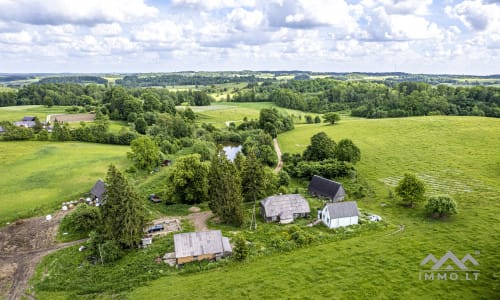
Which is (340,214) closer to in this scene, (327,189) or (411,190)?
(327,189)

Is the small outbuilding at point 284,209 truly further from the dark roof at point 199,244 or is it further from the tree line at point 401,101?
the tree line at point 401,101

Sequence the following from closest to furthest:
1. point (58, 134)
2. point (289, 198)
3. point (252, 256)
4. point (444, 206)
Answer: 1. point (252, 256)
2. point (444, 206)
3. point (289, 198)
4. point (58, 134)

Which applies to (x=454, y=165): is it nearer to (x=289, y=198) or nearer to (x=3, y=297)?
(x=289, y=198)

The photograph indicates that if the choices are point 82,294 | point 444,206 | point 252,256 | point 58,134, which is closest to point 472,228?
point 444,206

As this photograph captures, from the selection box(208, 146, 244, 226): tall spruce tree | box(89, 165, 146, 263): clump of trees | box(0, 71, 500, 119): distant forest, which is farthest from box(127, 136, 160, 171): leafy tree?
box(0, 71, 500, 119): distant forest

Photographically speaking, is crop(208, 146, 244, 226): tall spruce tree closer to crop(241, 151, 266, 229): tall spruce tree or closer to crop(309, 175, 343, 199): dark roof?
crop(241, 151, 266, 229): tall spruce tree

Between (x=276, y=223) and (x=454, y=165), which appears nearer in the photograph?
(x=276, y=223)

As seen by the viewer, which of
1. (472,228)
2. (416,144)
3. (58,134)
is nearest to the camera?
(472,228)

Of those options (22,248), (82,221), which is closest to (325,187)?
(82,221)
